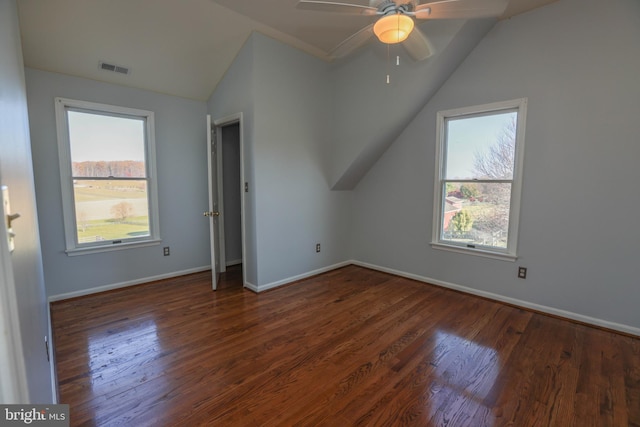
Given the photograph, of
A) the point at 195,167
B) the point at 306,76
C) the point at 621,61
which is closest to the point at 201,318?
the point at 195,167

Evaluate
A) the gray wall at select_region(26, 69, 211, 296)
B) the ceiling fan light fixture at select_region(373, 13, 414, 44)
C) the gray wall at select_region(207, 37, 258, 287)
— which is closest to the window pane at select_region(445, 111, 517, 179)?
the ceiling fan light fixture at select_region(373, 13, 414, 44)

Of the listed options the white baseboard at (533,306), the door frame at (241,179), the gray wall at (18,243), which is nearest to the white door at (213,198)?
the door frame at (241,179)

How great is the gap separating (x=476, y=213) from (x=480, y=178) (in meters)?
0.41

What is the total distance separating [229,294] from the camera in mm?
3465

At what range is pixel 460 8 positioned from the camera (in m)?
1.76

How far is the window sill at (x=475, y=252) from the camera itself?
10.3 feet

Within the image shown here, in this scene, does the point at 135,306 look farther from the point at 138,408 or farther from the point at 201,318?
the point at 138,408

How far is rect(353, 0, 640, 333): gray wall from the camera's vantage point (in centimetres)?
251

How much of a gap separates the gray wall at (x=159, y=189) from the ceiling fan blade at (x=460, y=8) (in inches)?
129

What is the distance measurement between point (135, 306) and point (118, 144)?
6.36ft

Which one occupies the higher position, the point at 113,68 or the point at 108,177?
the point at 113,68

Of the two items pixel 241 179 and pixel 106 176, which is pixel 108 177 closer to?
pixel 106 176

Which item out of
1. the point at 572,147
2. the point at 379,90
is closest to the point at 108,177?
the point at 379,90

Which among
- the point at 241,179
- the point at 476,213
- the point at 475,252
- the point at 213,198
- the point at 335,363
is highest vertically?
the point at 241,179
